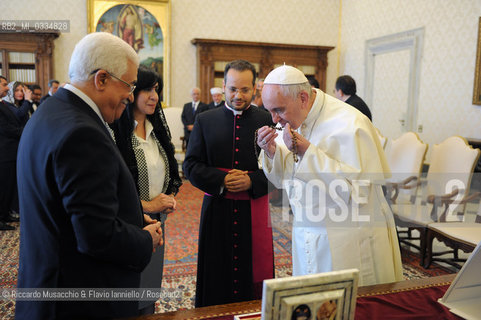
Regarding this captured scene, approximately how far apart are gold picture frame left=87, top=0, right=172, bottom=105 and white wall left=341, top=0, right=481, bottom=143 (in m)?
4.72

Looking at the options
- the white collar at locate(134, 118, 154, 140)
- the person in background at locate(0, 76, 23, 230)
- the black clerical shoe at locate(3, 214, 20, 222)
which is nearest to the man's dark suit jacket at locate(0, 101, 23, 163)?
the person in background at locate(0, 76, 23, 230)

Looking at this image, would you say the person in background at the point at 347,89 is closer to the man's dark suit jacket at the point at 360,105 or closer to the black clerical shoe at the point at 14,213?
the man's dark suit jacket at the point at 360,105

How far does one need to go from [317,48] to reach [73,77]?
923 centimetres

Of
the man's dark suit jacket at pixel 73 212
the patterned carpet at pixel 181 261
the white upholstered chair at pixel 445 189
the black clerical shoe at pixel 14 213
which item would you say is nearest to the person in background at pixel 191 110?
the patterned carpet at pixel 181 261

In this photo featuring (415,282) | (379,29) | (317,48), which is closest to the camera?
(415,282)

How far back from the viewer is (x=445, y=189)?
422 cm

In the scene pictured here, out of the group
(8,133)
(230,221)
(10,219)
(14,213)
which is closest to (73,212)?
(230,221)

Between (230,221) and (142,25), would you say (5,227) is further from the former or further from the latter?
(142,25)

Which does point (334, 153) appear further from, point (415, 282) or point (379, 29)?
point (379, 29)

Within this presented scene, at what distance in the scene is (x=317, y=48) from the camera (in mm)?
9859

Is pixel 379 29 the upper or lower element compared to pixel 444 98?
upper

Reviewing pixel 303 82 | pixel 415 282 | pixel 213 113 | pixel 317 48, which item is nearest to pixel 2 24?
pixel 317 48

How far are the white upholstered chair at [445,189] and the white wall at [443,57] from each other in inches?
111

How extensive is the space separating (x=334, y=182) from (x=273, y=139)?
349mm
